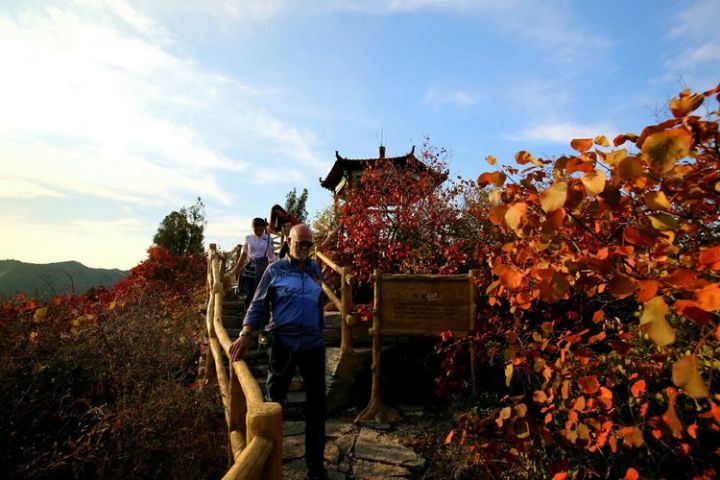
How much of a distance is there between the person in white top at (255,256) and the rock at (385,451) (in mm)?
3059

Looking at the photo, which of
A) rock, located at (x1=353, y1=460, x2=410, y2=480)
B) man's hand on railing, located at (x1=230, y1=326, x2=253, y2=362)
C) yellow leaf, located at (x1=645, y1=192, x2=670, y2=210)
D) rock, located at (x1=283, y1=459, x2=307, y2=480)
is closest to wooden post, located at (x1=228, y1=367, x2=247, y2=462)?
man's hand on railing, located at (x1=230, y1=326, x2=253, y2=362)

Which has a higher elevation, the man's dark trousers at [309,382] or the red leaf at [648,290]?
the red leaf at [648,290]

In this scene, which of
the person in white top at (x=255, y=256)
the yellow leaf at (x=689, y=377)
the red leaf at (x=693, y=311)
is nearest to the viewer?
the yellow leaf at (x=689, y=377)

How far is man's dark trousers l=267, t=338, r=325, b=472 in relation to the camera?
3.35 m

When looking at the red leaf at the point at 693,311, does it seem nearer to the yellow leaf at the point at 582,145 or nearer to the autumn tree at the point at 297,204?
the yellow leaf at the point at 582,145

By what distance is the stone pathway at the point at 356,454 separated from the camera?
400 cm

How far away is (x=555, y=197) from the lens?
1208 mm

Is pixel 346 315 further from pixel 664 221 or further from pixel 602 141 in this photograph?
pixel 664 221

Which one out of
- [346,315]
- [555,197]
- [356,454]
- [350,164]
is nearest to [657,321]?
[555,197]

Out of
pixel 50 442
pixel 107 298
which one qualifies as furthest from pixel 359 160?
pixel 50 442

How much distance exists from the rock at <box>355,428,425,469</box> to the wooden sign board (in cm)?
137

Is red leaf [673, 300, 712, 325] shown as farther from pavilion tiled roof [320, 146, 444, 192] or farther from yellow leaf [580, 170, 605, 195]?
pavilion tiled roof [320, 146, 444, 192]

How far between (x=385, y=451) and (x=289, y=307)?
233 centimetres

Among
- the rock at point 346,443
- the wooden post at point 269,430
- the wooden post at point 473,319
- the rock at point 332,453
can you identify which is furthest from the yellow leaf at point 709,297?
the wooden post at point 473,319
